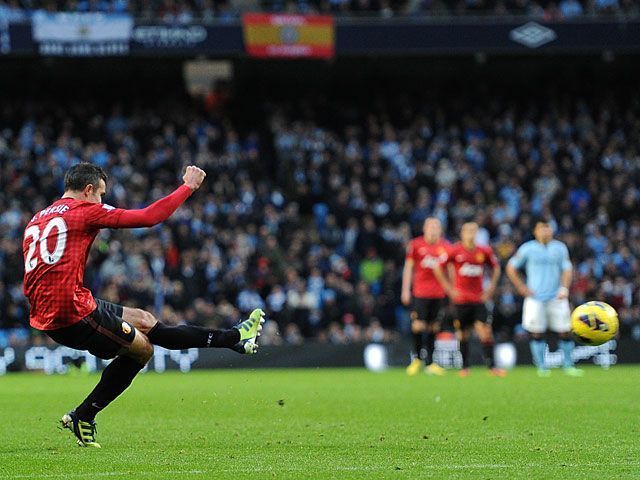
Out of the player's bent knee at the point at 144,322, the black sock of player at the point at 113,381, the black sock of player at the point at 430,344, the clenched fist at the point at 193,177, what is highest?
the clenched fist at the point at 193,177

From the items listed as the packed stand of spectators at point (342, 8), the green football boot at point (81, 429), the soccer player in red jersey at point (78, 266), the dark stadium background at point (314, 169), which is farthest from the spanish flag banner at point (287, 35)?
the green football boot at point (81, 429)

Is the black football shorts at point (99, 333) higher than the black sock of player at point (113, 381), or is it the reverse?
the black football shorts at point (99, 333)

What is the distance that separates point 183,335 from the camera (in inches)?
336

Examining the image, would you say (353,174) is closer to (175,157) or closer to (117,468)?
(175,157)

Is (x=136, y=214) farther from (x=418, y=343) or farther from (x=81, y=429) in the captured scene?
(x=418, y=343)

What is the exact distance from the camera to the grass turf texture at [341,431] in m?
6.85

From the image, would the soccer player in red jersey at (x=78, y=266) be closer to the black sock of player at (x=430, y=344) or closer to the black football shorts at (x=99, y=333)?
the black football shorts at (x=99, y=333)

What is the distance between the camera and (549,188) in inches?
1138

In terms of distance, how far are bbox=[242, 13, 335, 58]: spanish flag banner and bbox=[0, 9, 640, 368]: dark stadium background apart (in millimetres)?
1666

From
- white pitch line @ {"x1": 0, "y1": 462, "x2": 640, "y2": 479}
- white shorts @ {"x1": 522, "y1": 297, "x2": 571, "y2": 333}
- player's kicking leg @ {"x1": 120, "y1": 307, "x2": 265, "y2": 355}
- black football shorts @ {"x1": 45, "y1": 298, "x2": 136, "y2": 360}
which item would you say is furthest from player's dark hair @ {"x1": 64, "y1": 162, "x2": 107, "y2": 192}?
white shorts @ {"x1": 522, "y1": 297, "x2": 571, "y2": 333}

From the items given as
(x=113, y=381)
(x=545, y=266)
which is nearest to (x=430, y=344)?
(x=545, y=266)

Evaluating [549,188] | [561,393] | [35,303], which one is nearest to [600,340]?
[561,393]

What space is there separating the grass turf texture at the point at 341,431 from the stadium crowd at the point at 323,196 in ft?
26.0

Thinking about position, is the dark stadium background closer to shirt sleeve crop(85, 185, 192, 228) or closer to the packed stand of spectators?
the packed stand of spectators
